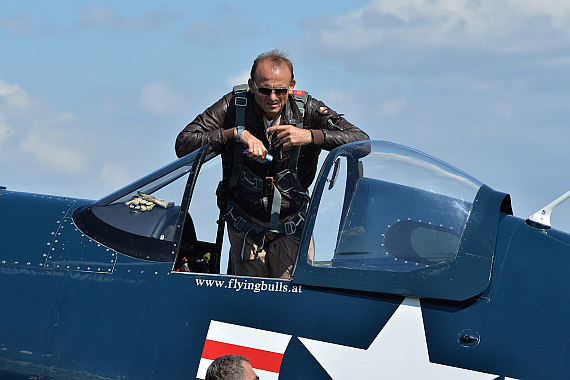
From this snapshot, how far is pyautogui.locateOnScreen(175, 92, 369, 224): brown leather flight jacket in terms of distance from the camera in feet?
18.1

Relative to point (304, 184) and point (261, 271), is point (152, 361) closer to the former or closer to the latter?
point (261, 271)

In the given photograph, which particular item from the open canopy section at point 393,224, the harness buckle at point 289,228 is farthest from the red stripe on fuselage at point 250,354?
the harness buckle at point 289,228


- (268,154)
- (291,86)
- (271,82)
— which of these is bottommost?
(268,154)

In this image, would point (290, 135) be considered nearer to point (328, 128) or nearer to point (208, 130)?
point (328, 128)

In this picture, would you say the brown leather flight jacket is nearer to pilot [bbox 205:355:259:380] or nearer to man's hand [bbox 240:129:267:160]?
man's hand [bbox 240:129:267:160]

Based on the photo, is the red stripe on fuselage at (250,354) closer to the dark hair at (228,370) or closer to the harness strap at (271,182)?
the dark hair at (228,370)

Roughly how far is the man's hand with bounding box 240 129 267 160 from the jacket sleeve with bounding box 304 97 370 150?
402 mm

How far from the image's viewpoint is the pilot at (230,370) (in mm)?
3494

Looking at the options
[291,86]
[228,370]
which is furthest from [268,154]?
[228,370]

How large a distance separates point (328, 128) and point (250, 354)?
1.94 meters

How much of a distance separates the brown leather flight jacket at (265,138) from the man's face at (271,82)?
0.46ft

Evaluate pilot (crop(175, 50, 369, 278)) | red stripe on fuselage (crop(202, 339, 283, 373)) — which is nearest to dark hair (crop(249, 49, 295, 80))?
pilot (crop(175, 50, 369, 278))

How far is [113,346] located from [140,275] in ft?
1.49

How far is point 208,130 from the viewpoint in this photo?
5.67 meters
